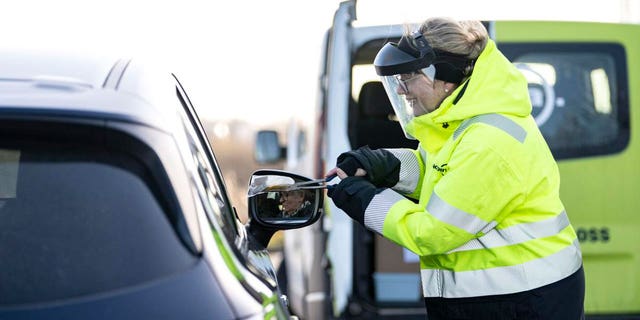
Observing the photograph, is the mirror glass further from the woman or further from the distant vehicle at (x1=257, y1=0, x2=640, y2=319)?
the distant vehicle at (x1=257, y1=0, x2=640, y2=319)

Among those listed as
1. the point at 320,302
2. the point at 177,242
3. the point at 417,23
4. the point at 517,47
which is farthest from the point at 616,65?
the point at 177,242

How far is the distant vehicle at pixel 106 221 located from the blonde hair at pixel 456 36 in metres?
1.39

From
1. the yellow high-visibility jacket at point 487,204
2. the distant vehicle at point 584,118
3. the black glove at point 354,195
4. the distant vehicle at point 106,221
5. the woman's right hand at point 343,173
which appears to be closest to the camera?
the distant vehicle at point 106,221

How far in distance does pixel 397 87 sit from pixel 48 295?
1.84 m

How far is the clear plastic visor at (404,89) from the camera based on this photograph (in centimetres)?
381

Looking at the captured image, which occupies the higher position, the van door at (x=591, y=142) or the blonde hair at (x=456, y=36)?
the blonde hair at (x=456, y=36)

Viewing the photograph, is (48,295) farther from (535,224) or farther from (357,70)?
(357,70)

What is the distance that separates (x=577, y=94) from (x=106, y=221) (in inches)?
170

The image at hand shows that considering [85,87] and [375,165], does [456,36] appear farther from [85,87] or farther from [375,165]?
[85,87]

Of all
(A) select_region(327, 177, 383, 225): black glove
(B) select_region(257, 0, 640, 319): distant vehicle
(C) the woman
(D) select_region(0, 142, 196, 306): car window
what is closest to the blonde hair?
(C) the woman

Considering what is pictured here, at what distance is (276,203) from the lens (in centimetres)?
365

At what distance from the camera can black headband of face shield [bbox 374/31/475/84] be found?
3.76 metres

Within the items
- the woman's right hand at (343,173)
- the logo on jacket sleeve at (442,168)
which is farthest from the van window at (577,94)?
the logo on jacket sleeve at (442,168)

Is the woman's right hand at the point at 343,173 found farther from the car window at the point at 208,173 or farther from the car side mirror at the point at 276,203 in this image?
the car window at the point at 208,173
